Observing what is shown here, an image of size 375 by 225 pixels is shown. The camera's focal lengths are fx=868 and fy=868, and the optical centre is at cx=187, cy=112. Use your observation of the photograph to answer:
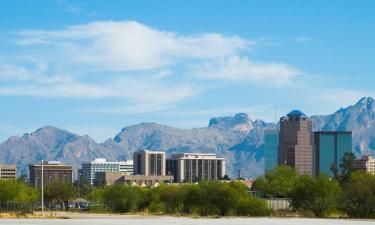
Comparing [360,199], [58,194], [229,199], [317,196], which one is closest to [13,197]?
[58,194]

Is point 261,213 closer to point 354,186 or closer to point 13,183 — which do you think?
point 354,186

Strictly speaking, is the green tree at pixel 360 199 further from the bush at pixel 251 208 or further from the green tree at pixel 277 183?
the green tree at pixel 277 183

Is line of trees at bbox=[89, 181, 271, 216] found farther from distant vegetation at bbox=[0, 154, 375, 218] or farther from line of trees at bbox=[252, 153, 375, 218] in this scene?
line of trees at bbox=[252, 153, 375, 218]

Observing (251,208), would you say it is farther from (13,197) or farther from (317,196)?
(13,197)

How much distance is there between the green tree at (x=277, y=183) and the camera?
570 ft

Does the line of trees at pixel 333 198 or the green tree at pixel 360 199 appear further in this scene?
the line of trees at pixel 333 198

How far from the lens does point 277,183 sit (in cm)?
17725

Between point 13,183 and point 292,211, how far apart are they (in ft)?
189

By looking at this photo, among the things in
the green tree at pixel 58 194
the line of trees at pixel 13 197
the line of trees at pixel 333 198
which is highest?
the line of trees at pixel 333 198

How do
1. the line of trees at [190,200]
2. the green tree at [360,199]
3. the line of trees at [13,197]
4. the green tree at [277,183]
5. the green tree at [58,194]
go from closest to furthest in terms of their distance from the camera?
the green tree at [360,199] → the line of trees at [190,200] → the line of trees at [13,197] → the green tree at [277,183] → the green tree at [58,194]

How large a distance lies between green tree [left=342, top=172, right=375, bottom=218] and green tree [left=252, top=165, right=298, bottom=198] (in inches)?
1757

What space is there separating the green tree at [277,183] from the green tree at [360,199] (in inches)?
1757

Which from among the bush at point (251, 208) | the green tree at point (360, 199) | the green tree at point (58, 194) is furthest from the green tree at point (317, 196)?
the green tree at point (58, 194)

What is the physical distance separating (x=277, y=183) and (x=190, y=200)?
47.5 m
